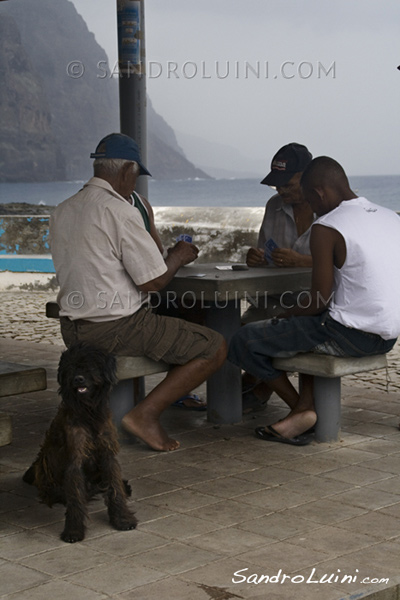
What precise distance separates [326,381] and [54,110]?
9022cm

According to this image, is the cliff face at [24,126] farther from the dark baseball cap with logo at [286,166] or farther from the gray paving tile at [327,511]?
the gray paving tile at [327,511]

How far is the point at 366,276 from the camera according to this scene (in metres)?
4.62

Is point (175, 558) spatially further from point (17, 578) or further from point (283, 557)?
point (17, 578)

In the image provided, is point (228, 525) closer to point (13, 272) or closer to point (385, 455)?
point (385, 455)

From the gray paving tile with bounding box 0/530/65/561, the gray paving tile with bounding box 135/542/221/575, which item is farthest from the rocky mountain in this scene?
the gray paving tile with bounding box 135/542/221/575

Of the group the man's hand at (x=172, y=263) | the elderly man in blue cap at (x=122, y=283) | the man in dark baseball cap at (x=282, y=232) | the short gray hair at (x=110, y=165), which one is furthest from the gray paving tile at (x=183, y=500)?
the short gray hair at (x=110, y=165)

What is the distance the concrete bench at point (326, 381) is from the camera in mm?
4766

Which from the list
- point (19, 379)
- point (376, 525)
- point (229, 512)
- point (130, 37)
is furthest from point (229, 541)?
point (130, 37)

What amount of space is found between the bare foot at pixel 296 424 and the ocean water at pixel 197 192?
63878 millimetres

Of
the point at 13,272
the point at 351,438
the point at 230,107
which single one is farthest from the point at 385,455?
the point at 230,107

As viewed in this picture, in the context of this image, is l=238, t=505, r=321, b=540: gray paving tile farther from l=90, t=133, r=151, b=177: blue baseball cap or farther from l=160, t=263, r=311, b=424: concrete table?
l=90, t=133, r=151, b=177: blue baseball cap

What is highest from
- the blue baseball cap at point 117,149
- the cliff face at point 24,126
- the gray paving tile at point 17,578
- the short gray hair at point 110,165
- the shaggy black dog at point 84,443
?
the cliff face at point 24,126

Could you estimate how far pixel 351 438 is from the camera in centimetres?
504

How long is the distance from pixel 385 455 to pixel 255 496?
0.96 metres
